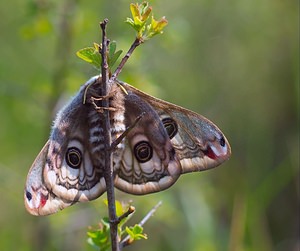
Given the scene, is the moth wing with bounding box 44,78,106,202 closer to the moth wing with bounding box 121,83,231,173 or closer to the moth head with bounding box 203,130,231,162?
the moth wing with bounding box 121,83,231,173

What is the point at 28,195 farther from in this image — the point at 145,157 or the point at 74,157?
the point at 145,157

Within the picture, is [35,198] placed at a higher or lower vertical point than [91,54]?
lower

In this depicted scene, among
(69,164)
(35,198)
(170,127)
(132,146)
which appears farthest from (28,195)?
(170,127)

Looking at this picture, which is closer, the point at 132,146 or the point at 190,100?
the point at 132,146

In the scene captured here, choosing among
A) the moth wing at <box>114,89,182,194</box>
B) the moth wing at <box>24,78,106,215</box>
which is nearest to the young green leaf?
the moth wing at <box>24,78,106,215</box>

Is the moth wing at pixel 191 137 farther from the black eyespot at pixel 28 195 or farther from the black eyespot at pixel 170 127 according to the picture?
the black eyespot at pixel 28 195

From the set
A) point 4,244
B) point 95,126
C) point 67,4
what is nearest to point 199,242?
point 4,244

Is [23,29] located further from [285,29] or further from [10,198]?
[285,29]
